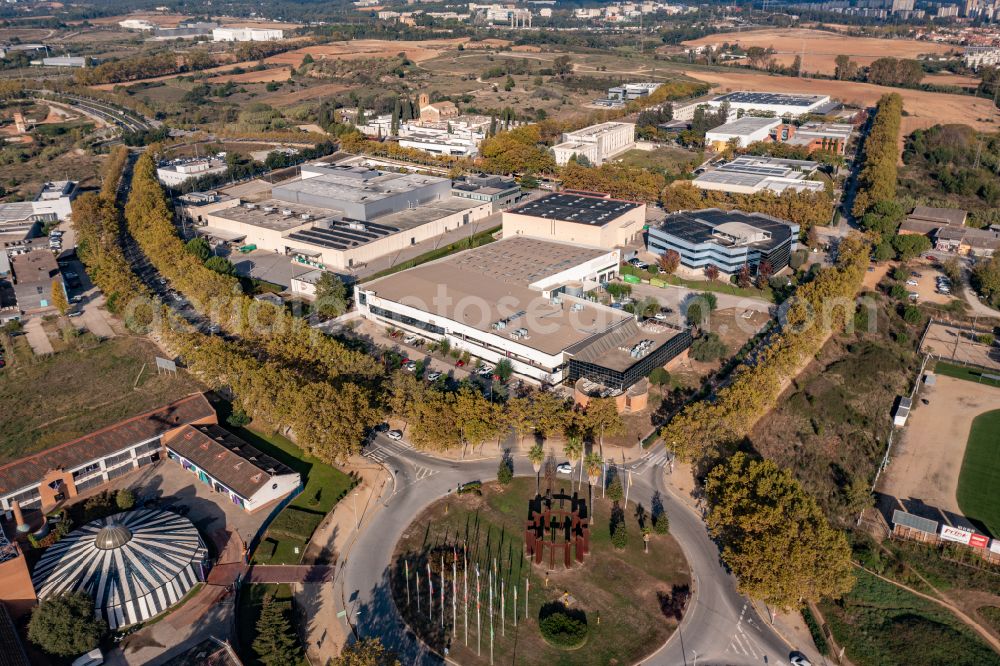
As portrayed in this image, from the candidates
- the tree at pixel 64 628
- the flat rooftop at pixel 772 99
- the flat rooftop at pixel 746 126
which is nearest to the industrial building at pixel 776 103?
the flat rooftop at pixel 772 99

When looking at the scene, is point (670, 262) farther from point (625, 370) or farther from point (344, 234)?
point (344, 234)

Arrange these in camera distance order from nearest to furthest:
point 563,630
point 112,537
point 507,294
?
point 563,630, point 112,537, point 507,294

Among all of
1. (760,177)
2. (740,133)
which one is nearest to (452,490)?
(760,177)

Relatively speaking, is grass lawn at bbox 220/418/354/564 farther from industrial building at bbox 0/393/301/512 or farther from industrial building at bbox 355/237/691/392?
industrial building at bbox 355/237/691/392

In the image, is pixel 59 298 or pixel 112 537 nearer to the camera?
pixel 112 537

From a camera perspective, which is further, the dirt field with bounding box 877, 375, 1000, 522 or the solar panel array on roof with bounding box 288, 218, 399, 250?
the solar panel array on roof with bounding box 288, 218, 399, 250

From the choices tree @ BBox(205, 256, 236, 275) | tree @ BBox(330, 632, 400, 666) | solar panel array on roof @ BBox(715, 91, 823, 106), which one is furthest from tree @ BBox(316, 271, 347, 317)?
solar panel array on roof @ BBox(715, 91, 823, 106)

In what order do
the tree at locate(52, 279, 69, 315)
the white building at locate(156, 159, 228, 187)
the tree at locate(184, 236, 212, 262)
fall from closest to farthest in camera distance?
the tree at locate(52, 279, 69, 315) < the tree at locate(184, 236, 212, 262) < the white building at locate(156, 159, 228, 187)
